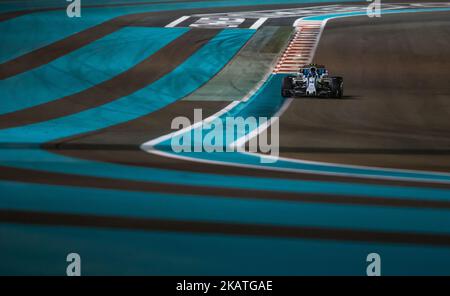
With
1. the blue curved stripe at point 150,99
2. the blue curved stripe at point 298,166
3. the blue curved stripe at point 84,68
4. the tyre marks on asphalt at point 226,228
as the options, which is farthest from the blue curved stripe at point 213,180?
the blue curved stripe at point 84,68

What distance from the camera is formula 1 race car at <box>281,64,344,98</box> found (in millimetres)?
25812

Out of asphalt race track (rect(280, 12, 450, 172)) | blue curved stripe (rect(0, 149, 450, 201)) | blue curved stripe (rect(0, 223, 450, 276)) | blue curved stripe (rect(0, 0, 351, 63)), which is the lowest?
blue curved stripe (rect(0, 223, 450, 276))

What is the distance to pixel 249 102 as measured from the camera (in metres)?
25.4

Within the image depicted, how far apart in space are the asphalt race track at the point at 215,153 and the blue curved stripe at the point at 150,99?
0.26 feet

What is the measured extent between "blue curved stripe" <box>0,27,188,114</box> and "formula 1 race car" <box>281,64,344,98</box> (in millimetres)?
6316

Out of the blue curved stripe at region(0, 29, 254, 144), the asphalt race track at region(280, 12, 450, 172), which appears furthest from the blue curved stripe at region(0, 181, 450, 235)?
the blue curved stripe at region(0, 29, 254, 144)

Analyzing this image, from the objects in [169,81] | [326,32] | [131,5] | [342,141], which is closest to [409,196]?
[342,141]

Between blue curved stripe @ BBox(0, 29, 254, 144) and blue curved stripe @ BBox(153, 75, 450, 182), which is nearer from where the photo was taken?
blue curved stripe @ BBox(153, 75, 450, 182)

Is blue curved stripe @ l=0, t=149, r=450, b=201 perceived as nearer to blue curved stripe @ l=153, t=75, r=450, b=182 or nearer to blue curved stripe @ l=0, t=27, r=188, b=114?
blue curved stripe @ l=153, t=75, r=450, b=182

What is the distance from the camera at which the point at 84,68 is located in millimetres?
30578

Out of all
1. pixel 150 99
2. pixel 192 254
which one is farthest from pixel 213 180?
pixel 150 99

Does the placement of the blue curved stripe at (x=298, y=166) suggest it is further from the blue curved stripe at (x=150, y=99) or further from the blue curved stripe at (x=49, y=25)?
the blue curved stripe at (x=49, y=25)

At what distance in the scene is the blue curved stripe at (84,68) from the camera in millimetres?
26781

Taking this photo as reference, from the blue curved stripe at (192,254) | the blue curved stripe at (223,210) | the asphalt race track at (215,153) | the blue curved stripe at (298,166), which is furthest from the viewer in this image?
the blue curved stripe at (298,166)
